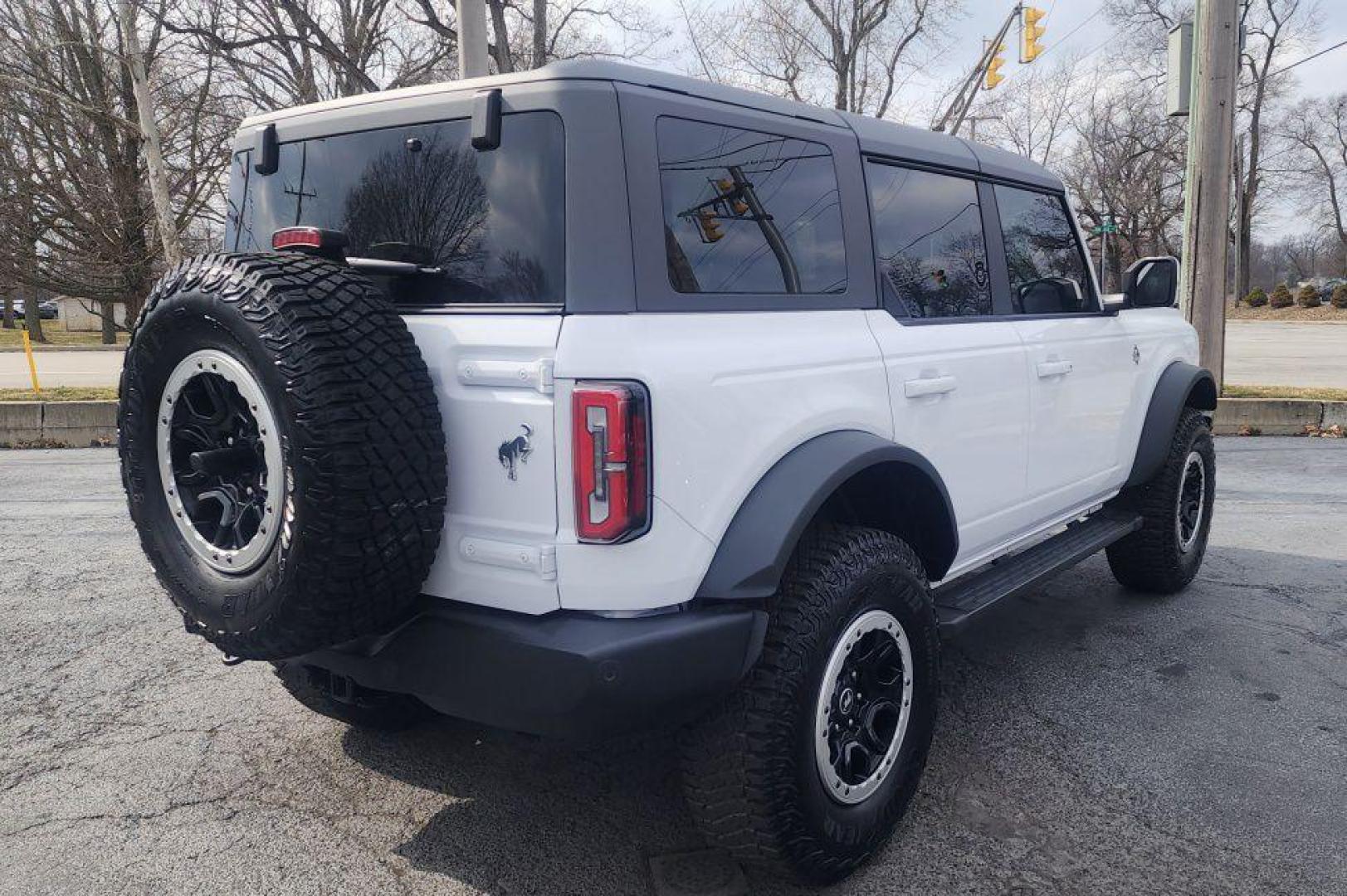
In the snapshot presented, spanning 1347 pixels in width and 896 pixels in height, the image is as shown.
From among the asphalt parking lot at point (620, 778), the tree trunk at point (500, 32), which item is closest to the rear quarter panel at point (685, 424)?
the asphalt parking lot at point (620, 778)

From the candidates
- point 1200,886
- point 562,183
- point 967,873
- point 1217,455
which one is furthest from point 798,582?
point 1217,455

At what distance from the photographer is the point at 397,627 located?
2334 millimetres

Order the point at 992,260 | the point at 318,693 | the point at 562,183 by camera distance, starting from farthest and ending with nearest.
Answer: the point at 992,260 → the point at 318,693 → the point at 562,183

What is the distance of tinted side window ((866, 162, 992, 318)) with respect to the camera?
3.12 meters

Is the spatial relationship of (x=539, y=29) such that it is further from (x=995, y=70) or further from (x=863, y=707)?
(x=863, y=707)

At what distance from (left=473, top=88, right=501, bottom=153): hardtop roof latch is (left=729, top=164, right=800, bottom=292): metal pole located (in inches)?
23.4

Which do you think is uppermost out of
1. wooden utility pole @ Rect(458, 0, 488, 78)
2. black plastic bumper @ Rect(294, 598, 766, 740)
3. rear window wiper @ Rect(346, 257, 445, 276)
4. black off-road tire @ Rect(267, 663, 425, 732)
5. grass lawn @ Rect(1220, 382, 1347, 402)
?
wooden utility pole @ Rect(458, 0, 488, 78)

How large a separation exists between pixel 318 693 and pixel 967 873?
2037 millimetres

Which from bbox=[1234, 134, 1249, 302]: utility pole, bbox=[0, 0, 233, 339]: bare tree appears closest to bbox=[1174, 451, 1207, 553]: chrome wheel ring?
bbox=[0, 0, 233, 339]: bare tree

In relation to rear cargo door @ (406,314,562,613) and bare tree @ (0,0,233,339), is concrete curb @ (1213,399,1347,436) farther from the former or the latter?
bare tree @ (0,0,233,339)

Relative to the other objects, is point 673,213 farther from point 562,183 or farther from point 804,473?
point 804,473

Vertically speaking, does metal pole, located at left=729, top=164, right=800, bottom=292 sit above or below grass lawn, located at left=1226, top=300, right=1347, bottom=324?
below

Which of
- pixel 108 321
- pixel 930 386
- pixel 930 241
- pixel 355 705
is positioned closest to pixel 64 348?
pixel 108 321

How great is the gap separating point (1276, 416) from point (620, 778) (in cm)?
957
